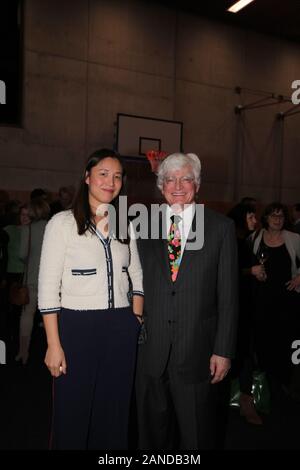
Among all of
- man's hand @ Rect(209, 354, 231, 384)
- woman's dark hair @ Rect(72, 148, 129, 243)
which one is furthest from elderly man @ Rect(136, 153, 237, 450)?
woman's dark hair @ Rect(72, 148, 129, 243)

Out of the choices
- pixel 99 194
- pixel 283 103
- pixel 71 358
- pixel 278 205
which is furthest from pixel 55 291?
pixel 283 103

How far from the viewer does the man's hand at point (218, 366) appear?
6.12 feet

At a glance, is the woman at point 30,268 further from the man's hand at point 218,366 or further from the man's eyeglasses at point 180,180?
the man's hand at point 218,366

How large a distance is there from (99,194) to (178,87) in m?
9.20

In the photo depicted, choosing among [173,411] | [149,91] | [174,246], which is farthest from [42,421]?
[149,91]

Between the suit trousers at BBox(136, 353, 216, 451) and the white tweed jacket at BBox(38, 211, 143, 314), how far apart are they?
0.41 meters

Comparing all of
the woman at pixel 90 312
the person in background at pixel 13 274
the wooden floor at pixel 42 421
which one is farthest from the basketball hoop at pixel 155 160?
the wooden floor at pixel 42 421

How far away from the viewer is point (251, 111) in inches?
446

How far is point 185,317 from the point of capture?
6.13 ft

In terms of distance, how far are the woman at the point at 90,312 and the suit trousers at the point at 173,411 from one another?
0.10 m

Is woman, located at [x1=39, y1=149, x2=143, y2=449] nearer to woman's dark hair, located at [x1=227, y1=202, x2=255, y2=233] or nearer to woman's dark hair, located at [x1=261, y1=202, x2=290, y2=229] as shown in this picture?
woman's dark hair, located at [x1=227, y1=202, x2=255, y2=233]

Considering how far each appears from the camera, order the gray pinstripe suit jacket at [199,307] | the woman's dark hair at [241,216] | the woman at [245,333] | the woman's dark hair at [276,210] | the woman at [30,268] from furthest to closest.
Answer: the woman at [30,268], the woman's dark hair at [276,210], the woman's dark hair at [241,216], the woman at [245,333], the gray pinstripe suit jacket at [199,307]

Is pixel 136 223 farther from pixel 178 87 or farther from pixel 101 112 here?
pixel 178 87

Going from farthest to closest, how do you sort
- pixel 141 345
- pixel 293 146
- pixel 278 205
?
1. pixel 293 146
2. pixel 278 205
3. pixel 141 345
